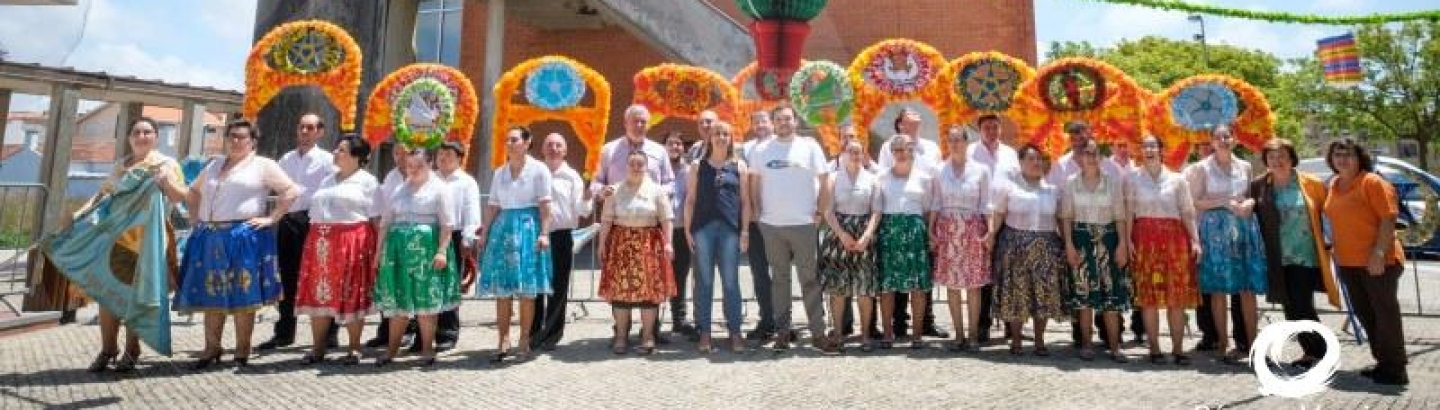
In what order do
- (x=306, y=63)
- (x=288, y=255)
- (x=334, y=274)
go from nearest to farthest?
1. (x=334, y=274)
2. (x=288, y=255)
3. (x=306, y=63)

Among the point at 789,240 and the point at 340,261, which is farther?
the point at 789,240

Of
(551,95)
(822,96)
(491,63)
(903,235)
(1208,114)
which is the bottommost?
(903,235)

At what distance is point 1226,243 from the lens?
16.5 ft

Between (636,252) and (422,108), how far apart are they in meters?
3.41

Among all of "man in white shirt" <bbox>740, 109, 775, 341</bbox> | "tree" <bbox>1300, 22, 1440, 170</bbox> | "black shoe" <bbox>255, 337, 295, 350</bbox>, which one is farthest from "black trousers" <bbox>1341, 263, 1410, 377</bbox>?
"tree" <bbox>1300, 22, 1440, 170</bbox>

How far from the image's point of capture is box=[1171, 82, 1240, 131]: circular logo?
6.42 meters

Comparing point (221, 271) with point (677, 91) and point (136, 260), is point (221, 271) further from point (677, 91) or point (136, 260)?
point (677, 91)

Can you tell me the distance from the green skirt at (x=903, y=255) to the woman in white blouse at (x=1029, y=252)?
1.54 feet

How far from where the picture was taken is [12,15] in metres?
4.23

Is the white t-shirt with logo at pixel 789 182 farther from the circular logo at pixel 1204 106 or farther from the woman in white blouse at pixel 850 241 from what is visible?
the circular logo at pixel 1204 106

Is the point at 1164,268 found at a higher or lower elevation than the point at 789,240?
lower

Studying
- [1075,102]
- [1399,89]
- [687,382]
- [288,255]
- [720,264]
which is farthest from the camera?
[1399,89]

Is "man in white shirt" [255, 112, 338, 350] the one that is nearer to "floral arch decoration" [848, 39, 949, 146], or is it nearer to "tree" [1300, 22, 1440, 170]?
"floral arch decoration" [848, 39, 949, 146]

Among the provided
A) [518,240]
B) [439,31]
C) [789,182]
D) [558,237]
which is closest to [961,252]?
[789,182]
